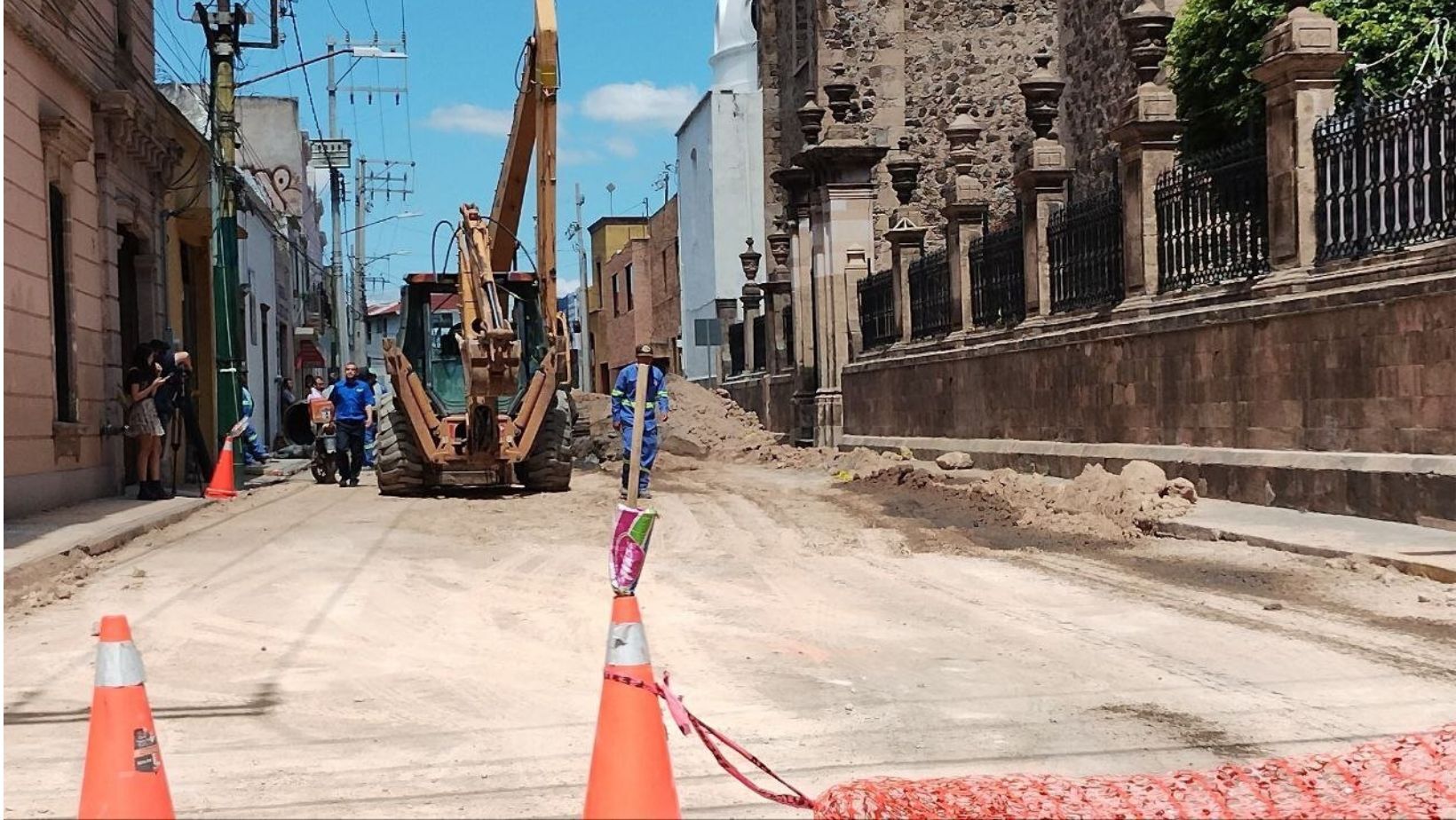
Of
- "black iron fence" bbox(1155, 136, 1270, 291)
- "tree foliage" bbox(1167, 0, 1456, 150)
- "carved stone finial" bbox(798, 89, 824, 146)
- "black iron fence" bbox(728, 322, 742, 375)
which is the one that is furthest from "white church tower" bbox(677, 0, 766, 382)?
"black iron fence" bbox(1155, 136, 1270, 291)

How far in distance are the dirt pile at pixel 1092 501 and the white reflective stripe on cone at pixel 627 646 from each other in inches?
351

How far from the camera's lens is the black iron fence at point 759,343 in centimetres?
3438

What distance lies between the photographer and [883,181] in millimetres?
32719

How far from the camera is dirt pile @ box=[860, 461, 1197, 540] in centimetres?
1245

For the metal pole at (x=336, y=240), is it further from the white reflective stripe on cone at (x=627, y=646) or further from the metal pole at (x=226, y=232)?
the white reflective stripe on cone at (x=627, y=646)

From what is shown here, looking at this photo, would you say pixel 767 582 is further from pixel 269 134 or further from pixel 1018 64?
pixel 269 134

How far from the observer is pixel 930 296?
22.1 m

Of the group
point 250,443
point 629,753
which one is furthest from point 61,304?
point 629,753

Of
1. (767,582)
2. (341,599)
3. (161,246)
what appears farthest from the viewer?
(161,246)

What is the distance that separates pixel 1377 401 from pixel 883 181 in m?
22.4

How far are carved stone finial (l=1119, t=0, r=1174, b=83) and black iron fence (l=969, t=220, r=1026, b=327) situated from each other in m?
3.12

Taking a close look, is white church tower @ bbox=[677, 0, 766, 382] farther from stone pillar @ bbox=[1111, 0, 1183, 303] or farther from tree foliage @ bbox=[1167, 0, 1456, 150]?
stone pillar @ bbox=[1111, 0, 1183, 303]

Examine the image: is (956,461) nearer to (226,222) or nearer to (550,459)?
(550,459)

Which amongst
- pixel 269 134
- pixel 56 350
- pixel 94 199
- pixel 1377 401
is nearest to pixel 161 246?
pixel 94 199
